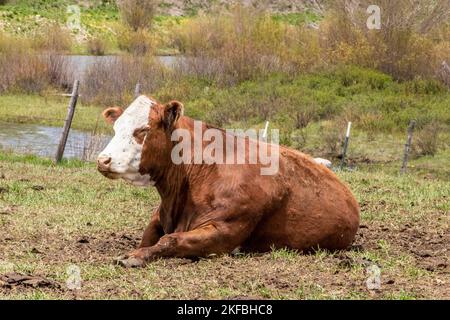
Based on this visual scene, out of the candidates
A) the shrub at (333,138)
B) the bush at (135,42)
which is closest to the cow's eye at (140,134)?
the shrub at (333,138)

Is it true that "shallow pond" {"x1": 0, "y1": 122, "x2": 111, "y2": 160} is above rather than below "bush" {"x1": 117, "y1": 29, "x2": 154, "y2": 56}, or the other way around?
above

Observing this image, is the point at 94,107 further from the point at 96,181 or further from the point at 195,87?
the point at 96,181

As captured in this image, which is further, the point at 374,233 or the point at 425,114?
the point at 425,114

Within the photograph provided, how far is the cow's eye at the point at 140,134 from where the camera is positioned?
7953 millimetres

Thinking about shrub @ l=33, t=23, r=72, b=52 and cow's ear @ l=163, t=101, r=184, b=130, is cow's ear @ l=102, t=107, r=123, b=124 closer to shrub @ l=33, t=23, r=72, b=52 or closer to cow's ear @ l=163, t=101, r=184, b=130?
cow's ear @ l=163, t=101, r=184, b=130

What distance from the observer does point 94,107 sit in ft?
103

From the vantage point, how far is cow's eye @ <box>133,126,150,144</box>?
7.95 m

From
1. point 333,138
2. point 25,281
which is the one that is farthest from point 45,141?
point 25,281

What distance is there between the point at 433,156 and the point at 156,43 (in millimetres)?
24251

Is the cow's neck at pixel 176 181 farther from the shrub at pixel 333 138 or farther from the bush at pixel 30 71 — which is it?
the bush at pixel 30 71

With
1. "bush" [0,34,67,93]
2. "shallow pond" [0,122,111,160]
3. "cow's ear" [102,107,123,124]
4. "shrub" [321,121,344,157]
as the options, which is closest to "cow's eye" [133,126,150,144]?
"cow's ear" [102,107,123,124]
